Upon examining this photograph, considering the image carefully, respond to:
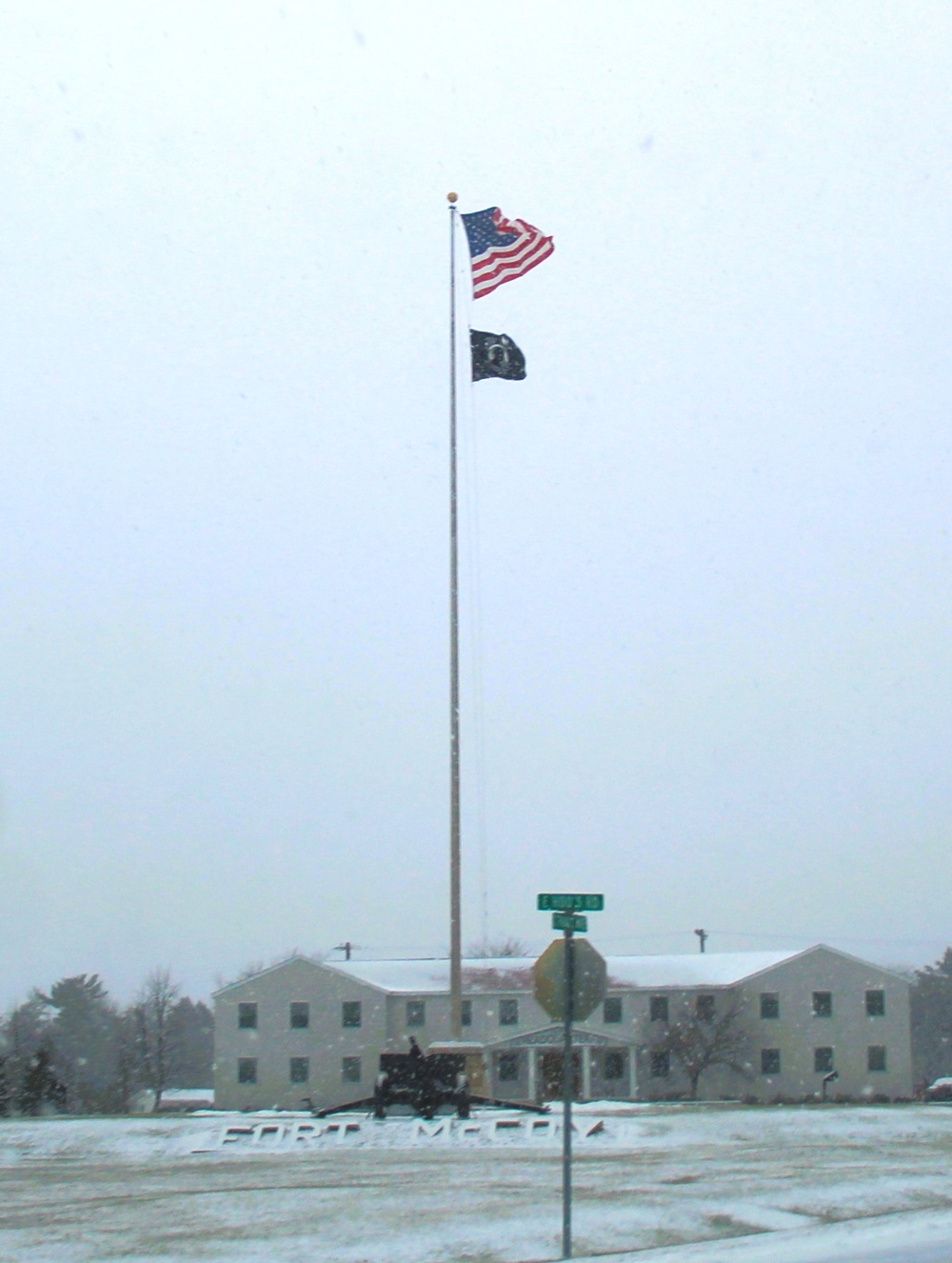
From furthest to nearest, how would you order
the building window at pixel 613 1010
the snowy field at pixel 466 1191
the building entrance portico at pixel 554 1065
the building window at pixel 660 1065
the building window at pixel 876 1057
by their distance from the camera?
the building window at pixel 613 1010 → the building window at pixel 660 1065 → the building window at pixel 876 1057 → the building entrance portico at pixel 554 1065 → the snowy field at pixel 466 1191

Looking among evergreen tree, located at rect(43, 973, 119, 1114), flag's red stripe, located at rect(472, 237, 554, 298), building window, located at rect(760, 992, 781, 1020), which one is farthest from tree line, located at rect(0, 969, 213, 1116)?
flag's red stripe, located at rect(472, 237, 554, 298)

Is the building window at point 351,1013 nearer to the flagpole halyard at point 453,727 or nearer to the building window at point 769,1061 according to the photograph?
the building window at point 769,1061

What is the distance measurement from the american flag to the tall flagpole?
867 mm

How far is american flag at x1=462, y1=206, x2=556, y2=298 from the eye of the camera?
24.9 m

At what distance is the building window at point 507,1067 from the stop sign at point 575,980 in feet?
140

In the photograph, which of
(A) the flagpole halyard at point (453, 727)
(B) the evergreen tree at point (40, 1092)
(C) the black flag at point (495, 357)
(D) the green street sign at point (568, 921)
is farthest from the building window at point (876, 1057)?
(D) the green street sign at point (568, 921)

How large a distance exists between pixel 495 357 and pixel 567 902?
15.5m

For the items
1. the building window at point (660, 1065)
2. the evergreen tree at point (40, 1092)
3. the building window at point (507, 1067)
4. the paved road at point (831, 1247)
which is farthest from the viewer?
the building window at point (660, 1065)

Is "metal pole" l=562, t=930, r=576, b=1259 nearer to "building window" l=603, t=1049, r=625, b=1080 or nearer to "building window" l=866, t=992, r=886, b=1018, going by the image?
"building window" l=603, t=1049, r=625, b=1080

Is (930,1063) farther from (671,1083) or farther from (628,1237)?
(628,1237)

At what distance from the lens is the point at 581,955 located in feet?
33.9

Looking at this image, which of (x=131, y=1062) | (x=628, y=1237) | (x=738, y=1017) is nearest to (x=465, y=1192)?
(x=628, y=1237)

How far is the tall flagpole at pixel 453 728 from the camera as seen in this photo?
22859 mm

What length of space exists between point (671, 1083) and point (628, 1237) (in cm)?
4235
